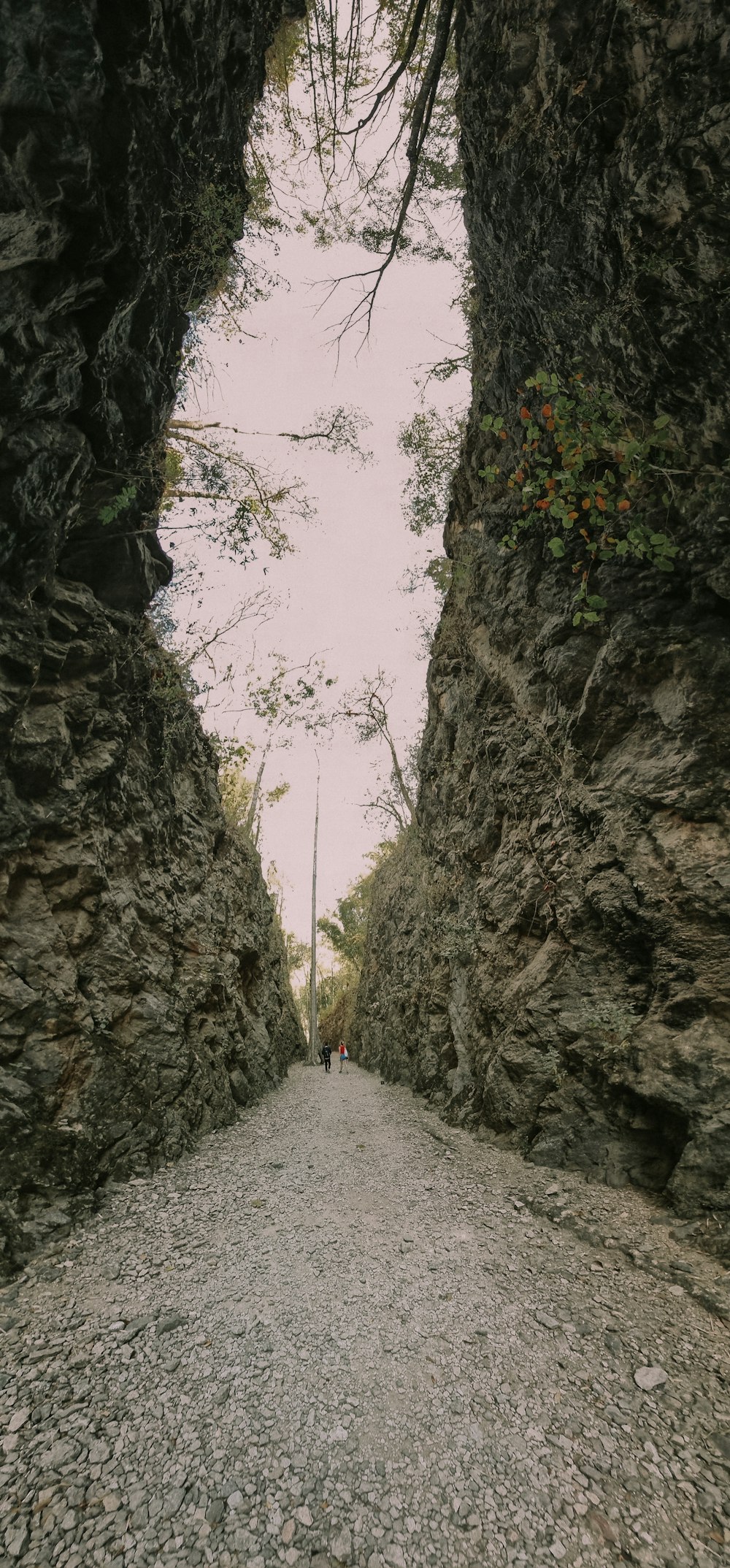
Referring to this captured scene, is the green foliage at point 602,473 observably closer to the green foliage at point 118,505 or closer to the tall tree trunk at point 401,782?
the green foliage at point 118,505

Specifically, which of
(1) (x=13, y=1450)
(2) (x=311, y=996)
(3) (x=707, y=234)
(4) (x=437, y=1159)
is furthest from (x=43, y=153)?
(2) (x=311, y=996)

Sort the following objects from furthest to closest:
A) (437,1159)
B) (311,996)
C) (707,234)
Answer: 1. (311,996)
2. (437,1159)
3. (707,234)

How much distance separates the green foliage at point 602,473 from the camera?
14.8ft

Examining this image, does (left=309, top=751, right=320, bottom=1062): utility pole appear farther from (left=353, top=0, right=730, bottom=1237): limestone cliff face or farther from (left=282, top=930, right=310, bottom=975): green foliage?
(left=353, top=0, right=730, bottom=1237): limestone cliff face

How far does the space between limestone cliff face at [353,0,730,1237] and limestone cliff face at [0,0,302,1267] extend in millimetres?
3831

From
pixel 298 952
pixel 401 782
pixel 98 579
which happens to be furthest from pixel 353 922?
pixel 98 579

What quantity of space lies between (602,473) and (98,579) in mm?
6335

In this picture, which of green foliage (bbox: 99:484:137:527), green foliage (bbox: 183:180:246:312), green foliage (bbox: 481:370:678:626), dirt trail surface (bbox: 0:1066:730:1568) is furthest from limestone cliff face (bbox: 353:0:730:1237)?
green foliage (bbox: 99:484:137:527)

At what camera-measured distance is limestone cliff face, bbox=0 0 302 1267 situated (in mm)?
4652

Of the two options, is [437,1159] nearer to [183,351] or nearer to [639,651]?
[639,651]

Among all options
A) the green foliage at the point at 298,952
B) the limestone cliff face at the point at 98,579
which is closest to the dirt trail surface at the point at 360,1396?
the limestone cliff face at the point at 98,579

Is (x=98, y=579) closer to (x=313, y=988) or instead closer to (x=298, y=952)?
(x=313, y=988)

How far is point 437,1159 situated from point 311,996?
52.9ft

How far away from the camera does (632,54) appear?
488 cm
